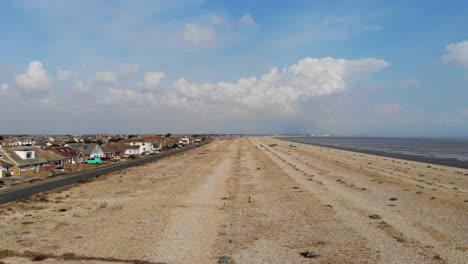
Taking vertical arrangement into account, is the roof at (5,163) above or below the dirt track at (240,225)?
below

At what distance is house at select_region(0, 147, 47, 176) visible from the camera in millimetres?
57312

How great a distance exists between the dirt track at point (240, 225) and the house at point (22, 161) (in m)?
36.1

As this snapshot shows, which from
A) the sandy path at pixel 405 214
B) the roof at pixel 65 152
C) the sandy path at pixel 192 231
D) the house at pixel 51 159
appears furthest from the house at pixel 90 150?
the sandy path at pixel 192 231

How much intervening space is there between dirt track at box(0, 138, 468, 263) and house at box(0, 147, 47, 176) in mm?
36114

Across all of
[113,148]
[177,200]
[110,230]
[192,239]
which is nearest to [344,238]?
[192,239]

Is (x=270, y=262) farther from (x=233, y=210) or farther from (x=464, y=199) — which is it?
(x=464, y=199)

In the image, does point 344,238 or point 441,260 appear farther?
point 344,238

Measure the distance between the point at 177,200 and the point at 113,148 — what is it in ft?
267

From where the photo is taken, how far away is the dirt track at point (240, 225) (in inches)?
478

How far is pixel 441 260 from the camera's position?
11.4 meters

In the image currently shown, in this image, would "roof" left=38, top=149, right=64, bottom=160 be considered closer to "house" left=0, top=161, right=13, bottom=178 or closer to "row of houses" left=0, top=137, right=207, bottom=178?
"row of houses" left=0, top=137, right=207, bottom=178

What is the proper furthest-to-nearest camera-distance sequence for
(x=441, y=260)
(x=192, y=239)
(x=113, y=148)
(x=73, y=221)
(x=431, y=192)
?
1. (x=113, y=148)
2. (x=431, y=192)
3. (x=73, y=221)
4. (x=192, y=239)
5. (x=441, y=260)

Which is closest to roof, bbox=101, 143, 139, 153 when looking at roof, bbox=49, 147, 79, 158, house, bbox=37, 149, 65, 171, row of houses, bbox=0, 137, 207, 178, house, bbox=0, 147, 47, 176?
row of houses, bbox=0, 137, 207, 178

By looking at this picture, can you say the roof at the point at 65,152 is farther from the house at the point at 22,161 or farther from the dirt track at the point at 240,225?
the dirt track at the point at 240,225
